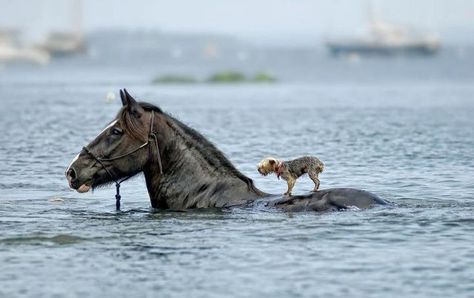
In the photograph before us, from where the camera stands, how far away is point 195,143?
22344 mm

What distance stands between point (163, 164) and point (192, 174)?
493 millimetres

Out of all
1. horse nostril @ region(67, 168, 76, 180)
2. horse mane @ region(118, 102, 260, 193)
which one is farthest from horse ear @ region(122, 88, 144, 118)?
horse nostril @ region(67, 168, 76, 180)

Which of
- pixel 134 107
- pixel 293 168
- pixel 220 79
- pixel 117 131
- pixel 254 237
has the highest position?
pixel 134 107

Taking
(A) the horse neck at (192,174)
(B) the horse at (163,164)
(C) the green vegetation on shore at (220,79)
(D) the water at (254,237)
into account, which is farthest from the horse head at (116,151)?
(C) the green vegetation on shore at (220,79)

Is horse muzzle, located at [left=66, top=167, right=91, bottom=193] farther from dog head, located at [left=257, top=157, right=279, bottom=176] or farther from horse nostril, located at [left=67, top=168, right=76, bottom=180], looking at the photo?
dog head, located at [left=257, top=157, right=279, bottom=176]

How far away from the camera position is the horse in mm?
22078

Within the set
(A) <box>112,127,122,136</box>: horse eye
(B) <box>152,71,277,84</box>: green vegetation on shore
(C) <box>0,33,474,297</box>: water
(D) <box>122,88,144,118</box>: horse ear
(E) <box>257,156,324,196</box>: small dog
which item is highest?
(D) <box>122,88,144,118</box>: horse ear

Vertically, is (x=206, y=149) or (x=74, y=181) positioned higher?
(x=206, y=149)

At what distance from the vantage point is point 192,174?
22344mm

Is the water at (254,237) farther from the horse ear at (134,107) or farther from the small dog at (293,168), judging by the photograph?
the horse ear at (134,107)

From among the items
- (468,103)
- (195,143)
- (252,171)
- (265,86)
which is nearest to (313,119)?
(468,103)

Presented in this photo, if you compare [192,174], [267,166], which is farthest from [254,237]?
[192,174]

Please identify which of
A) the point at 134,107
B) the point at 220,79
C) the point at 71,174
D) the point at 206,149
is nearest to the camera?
the point at 134,107

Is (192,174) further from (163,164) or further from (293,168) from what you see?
(293,168)
